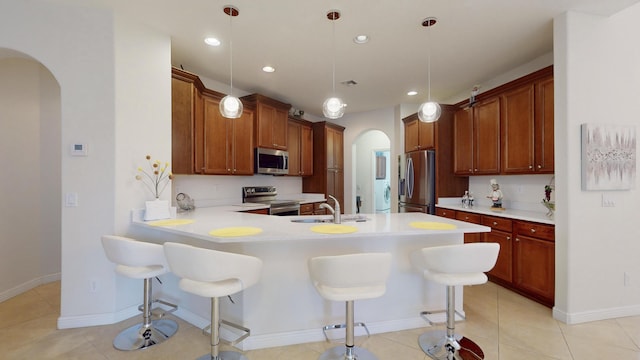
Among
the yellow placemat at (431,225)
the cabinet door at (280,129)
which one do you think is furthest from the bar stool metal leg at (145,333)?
the cabinet door at (280,129)

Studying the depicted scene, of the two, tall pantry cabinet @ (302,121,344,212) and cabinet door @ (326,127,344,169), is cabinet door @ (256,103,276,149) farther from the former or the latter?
cabinet door @ (326,127,344,169)

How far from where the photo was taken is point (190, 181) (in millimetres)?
3941

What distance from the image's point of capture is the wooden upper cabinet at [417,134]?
467cm

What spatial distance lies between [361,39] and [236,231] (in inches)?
91.9

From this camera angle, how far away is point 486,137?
3.91m

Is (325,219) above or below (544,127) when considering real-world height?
below

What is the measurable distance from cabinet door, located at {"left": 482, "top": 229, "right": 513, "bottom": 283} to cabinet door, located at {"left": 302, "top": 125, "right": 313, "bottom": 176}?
3395 mm

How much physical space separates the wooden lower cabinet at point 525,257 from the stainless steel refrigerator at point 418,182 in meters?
1.01

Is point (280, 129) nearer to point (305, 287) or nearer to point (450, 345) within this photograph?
point (305, 287)

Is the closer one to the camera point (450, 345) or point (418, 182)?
point (450, 345)

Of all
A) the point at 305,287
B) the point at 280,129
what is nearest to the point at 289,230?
the point at 305,287

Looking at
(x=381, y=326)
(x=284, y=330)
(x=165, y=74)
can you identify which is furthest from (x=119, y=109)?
(x=381, y=326)

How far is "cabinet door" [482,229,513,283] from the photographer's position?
324 cm

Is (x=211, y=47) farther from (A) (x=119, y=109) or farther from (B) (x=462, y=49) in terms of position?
(B) (x=462, y=49)
